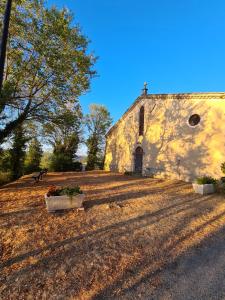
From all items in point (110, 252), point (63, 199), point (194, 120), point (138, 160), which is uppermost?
point (194, 120)

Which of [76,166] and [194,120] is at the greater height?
[194,120]

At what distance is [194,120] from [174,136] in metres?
2.26

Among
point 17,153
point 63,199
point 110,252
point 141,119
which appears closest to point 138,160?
point 141,119

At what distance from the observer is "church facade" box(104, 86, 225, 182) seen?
1609cm

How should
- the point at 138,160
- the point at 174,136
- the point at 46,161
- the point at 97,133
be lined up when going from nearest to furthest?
the point at 174,136 < the point at 138,160 < the point at 46,161 < the point at 97,133

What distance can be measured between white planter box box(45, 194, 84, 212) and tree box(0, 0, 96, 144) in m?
6.33

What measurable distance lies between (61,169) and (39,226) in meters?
21.9

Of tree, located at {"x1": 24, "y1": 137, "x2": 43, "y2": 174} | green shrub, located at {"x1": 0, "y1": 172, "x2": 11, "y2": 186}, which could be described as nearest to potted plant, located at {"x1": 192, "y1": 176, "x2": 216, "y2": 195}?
green shrub, located at {"x1": 0, "y1": 172, "x2": 11, "y2": 186}

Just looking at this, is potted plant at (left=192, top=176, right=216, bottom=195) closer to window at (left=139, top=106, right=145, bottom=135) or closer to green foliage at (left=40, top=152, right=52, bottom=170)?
window at (left=139, top=106, right=145, bottom=135)

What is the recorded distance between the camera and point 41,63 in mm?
11906

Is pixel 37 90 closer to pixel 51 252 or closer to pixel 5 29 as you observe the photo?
pixel 5 29

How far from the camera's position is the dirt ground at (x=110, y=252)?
155 inches

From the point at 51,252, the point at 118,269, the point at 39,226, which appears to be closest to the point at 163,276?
the point at 118,269

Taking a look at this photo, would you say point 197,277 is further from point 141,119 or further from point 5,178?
point 141,119
